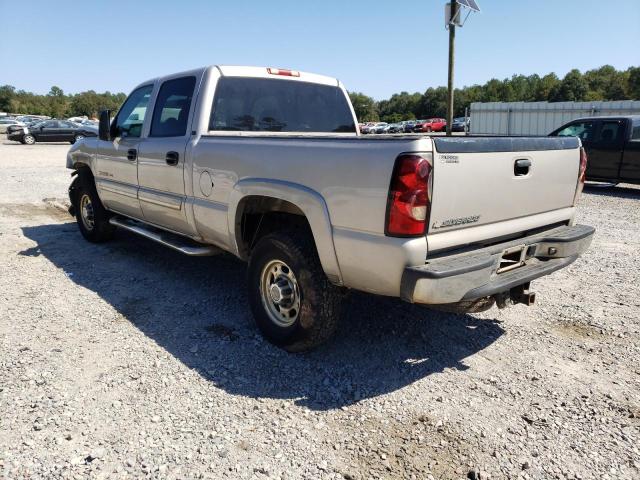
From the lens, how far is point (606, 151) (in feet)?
37.1

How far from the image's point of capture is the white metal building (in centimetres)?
2141

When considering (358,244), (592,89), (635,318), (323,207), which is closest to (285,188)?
(323,207)

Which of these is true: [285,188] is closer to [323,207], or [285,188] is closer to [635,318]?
[323,207]

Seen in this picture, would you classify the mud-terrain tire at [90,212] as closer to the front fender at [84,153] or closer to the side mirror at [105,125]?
the front fender at [84,153]

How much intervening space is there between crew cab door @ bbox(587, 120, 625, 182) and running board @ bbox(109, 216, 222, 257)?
10.2 m

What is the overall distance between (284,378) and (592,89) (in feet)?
325

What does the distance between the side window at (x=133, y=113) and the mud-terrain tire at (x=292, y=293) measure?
248cm

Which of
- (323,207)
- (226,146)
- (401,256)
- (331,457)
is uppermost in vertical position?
(226,146)

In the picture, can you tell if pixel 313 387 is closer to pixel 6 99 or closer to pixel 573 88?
pixel 573 88

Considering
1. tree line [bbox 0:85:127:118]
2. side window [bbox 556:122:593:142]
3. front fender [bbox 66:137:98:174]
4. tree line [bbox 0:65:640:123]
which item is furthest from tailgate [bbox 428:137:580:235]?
tree line [bbox 0:85:127:118]

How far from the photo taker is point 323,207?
9.93ft

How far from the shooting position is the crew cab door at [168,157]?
14.4 ft

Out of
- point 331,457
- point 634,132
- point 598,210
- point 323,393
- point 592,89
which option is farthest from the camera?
point 592,89

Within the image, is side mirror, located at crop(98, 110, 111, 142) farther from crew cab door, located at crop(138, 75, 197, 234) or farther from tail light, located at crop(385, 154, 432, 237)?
tail light, located at crop(385, 154, 432, 237)
